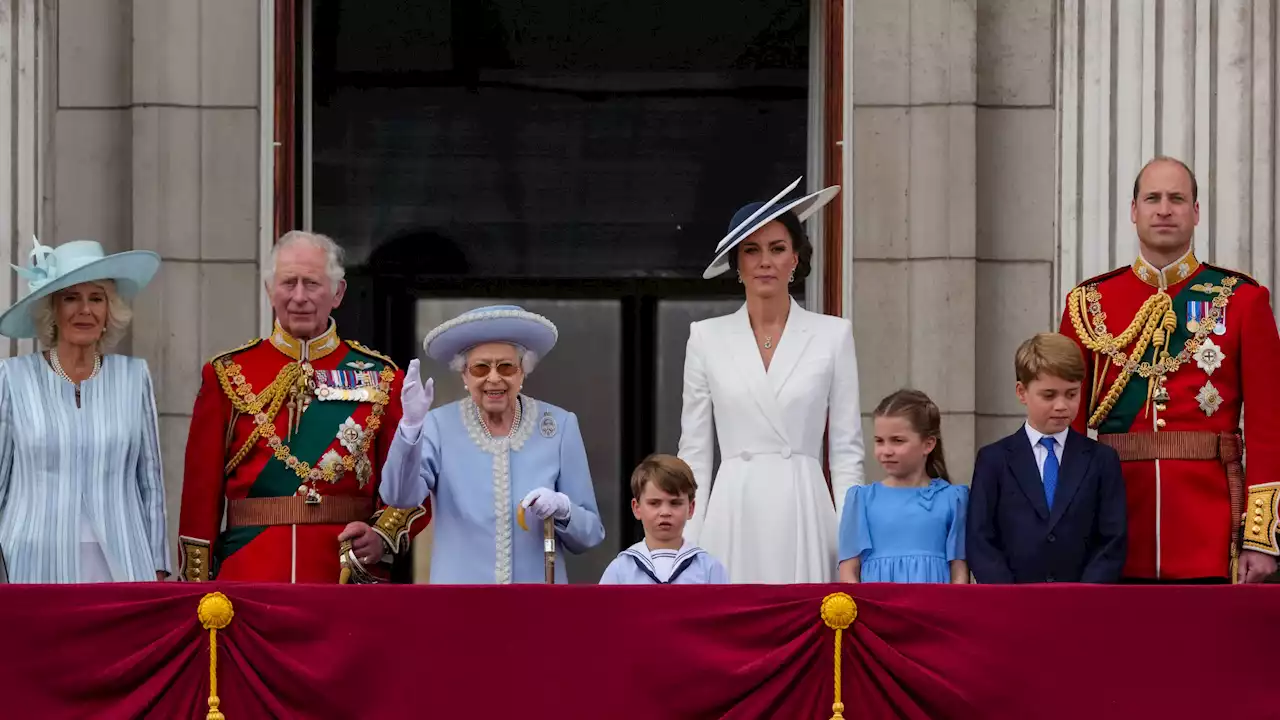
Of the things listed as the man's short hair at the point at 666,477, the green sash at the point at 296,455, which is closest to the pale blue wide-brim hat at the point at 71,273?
the green sash at the point at 296,455

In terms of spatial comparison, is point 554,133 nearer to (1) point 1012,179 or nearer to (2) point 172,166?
(2) point 172,166

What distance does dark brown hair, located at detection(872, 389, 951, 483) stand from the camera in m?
5.99

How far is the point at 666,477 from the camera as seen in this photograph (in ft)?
19.4

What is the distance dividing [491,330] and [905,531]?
1291mm

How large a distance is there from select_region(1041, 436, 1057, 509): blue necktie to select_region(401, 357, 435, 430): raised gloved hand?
1.67 m

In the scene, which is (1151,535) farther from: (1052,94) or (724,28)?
(724,28)

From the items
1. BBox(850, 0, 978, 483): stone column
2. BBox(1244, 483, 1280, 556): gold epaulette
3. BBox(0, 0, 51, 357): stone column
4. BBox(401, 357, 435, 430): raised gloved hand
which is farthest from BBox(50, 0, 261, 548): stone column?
BBox(1244, 483, 1280, 556): gold epaulette

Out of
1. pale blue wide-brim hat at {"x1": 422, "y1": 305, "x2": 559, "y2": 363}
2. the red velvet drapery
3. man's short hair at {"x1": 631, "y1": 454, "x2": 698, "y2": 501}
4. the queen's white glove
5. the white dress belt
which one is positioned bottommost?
the red velvet drapery

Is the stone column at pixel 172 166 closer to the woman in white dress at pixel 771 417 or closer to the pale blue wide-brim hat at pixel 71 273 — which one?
the pale blue wide-brim hat at pixel 71 273

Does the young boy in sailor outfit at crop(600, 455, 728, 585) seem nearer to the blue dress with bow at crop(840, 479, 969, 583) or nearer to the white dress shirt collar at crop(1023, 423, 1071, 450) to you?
the blue dress with bow at crop(840, 479, 969, 583)

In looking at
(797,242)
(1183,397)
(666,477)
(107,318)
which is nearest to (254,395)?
(107,318)

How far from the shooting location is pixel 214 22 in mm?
8203

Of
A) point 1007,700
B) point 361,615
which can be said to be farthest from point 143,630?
point 1007,700

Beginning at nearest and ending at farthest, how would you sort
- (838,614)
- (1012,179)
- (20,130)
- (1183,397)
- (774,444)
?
(838,614) → (1183,397) → (774,444) → (20,130) → (1012,179)
